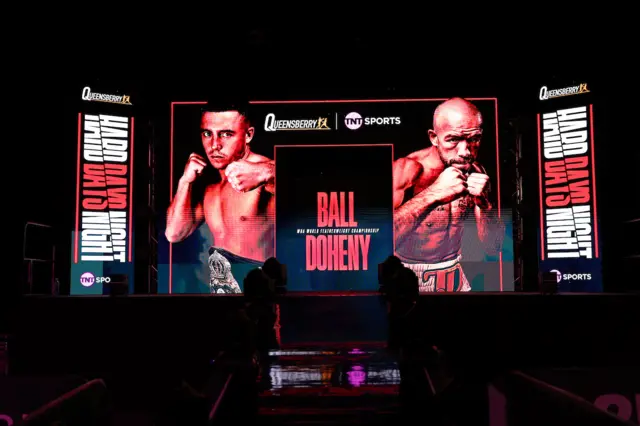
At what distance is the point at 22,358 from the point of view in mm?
4602

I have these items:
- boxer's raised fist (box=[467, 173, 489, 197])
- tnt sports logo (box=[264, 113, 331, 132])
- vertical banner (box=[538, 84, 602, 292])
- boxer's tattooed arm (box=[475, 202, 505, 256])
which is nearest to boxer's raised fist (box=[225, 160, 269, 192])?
tnt sports logo (box=[264, 113, 331, 132])

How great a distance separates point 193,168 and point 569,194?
590 cm

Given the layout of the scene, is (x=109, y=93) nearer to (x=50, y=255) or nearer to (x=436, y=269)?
(x=50, y=255)

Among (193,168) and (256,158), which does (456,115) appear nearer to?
(256,158)

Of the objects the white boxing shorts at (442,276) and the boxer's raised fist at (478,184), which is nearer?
the white boxing shorts at (442,276)

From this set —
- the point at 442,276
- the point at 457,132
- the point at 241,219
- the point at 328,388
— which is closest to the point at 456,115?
the point at 457,132

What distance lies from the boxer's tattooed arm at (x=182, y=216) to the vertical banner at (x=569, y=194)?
17.9ft

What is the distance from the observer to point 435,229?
9891mm

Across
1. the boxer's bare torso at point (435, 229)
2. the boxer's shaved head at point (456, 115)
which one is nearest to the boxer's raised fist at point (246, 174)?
the boxer's bare torso at point (435, 229)

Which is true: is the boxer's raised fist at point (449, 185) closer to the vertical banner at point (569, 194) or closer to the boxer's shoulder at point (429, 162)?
the boxer's shoulder at point (429, 162)

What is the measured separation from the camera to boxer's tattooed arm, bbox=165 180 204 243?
32.8ft

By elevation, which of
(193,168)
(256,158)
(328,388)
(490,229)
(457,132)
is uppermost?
(457,132)

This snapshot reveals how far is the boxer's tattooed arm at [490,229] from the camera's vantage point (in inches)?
385

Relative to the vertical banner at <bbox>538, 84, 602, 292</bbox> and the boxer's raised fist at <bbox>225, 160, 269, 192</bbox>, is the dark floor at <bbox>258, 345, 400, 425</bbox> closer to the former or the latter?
the vertical banner at <bbox>538, 84, 602, 292</bbox>
